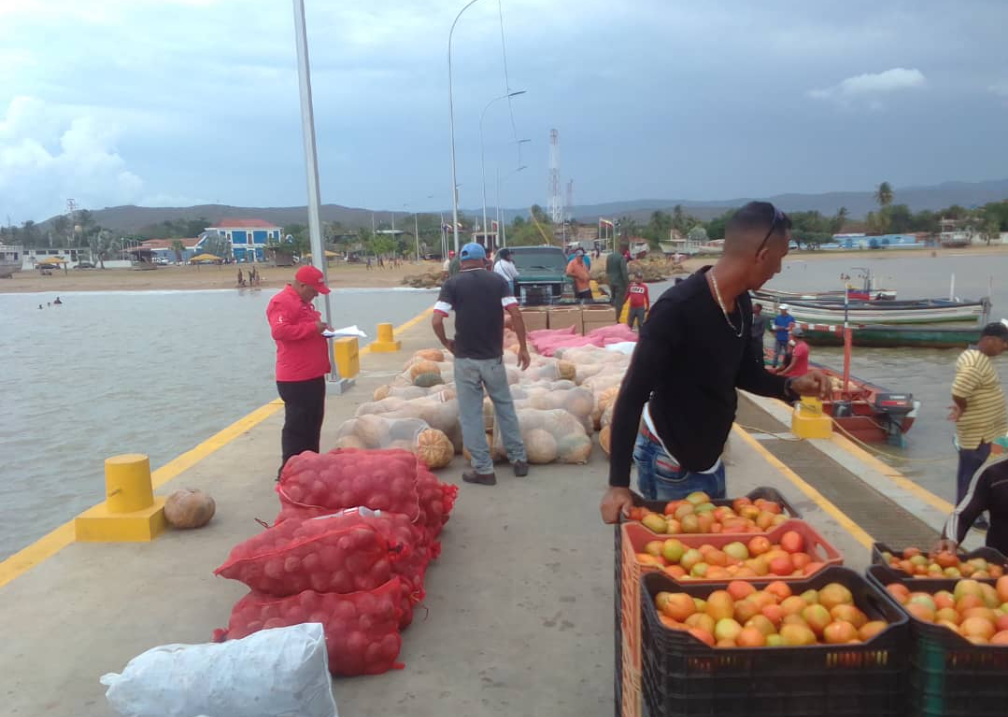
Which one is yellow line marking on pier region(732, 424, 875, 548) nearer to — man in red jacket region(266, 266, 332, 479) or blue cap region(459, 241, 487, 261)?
blue cap region(459, 241, 487, 261)

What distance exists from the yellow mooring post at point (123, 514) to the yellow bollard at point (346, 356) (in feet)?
17.4

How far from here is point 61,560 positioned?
195 inches

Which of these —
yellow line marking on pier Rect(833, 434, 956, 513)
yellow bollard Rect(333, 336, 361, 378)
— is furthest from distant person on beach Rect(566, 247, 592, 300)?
yellow line marking on pier Rect(833, 434, 956, 513)

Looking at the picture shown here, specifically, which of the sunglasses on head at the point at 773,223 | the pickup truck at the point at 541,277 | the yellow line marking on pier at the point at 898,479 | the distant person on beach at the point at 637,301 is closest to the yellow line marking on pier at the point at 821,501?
the yellow line marking on pier at the point at 898,479

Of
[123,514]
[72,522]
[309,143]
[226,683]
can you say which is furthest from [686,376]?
[309,143]

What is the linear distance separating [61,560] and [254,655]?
2.66 m

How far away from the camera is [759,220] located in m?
2.80

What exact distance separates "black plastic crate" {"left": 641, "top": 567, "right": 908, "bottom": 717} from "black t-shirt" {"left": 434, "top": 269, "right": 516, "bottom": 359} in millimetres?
4013

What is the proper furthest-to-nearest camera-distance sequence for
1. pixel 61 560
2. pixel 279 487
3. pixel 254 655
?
1. pixel 61 560
2. pixel 279 487
3. pixel 254 655

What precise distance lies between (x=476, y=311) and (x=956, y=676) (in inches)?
169

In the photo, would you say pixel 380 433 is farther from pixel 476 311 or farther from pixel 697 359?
pixel 697 359

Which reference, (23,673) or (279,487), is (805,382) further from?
(23,673)

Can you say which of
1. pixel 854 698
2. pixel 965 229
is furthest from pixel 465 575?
pixel 965 229

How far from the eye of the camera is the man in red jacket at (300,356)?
19.1 ft
